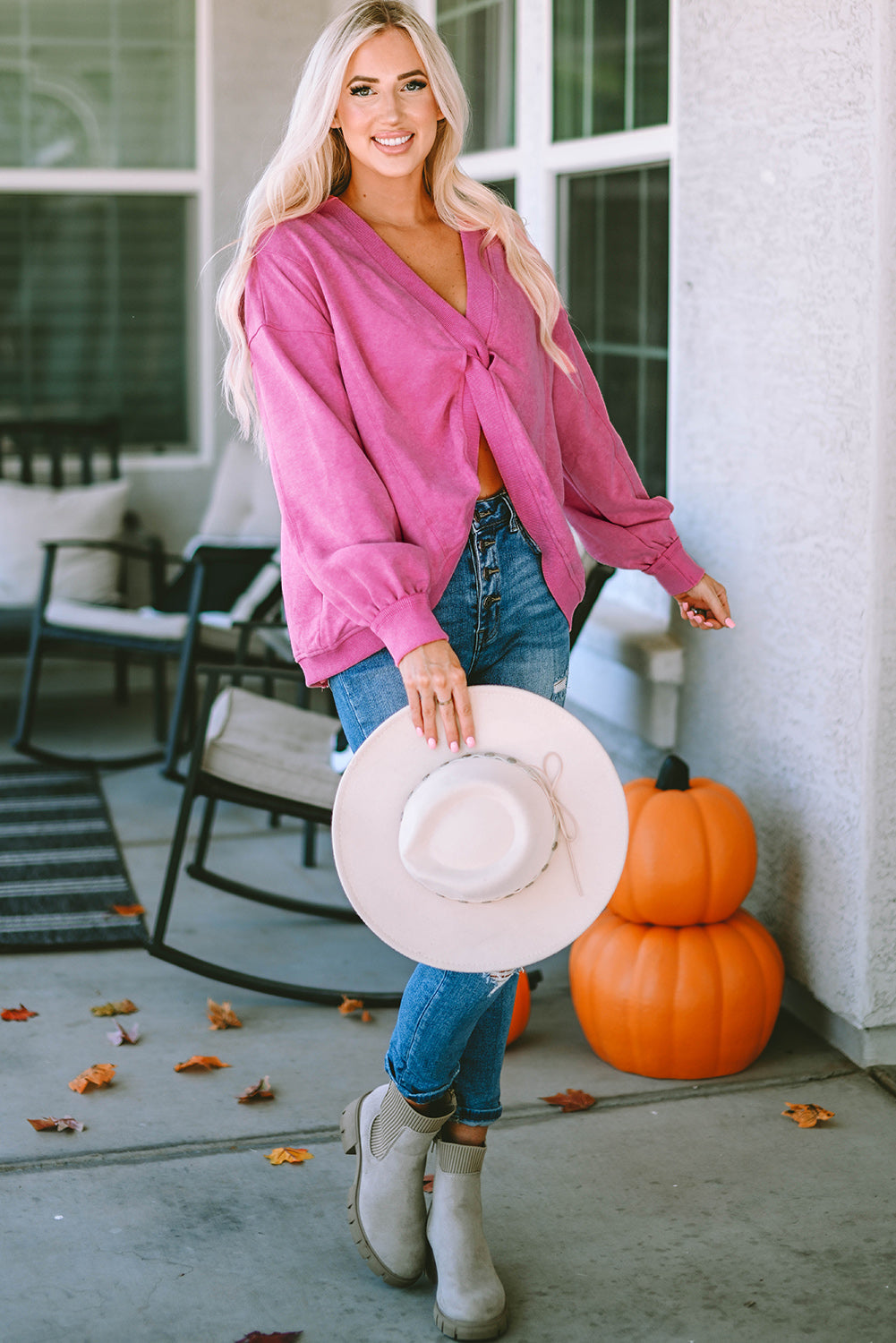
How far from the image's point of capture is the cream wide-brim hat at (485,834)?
1.68 m

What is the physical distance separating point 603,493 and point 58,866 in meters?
2.19

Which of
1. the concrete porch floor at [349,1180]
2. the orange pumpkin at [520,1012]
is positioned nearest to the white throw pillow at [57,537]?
the concrete porch floor at [349,1180]

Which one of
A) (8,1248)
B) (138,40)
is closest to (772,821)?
(8,1248)

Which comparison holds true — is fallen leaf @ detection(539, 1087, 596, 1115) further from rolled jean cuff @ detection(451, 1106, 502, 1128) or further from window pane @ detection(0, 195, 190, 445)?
window pane @ detection(0, 195, 190, 445)

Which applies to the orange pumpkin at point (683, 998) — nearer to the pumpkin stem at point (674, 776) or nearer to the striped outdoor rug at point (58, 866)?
the pumpkin stem at point (674, 776)

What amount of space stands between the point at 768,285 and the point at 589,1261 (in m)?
1.70

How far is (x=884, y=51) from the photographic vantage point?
2.24m

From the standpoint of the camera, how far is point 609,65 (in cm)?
341

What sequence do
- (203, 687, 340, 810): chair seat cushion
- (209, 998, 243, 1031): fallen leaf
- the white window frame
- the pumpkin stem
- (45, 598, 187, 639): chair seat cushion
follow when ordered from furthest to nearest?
the white window frame
(45, 598, 187, 639): chair seat cushion
(203, 687, 340, 810): chair seat cushion
(209, 998, 243, 1031): fallen leaf
the pumpkin stem

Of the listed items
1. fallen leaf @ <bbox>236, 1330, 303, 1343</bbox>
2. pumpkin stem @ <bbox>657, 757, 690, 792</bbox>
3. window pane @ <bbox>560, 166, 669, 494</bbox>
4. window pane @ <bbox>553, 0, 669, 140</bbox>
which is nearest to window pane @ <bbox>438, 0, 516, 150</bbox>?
Result: window pane @ <bbox>553, 0, 669, 140</bbox>

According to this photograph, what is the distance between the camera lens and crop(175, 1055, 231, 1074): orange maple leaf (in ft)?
8.45

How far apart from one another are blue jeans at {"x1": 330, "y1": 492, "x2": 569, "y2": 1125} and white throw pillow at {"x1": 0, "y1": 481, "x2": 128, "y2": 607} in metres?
3.41

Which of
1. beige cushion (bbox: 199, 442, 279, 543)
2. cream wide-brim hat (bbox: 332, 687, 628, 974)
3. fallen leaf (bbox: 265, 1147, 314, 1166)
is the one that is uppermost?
beige cushion (bbox: 199, 442, 279, 543)

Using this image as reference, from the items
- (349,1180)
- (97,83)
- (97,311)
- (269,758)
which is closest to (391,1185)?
(349,1180)
